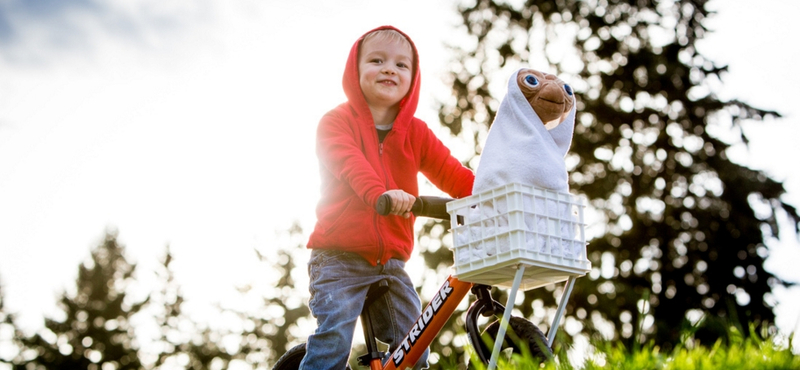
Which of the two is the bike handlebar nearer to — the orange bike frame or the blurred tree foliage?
the orange bike frame

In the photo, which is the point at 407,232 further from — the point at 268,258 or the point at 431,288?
the point at 268,258

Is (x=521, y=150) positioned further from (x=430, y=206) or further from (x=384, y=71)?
(x=384, y=71)

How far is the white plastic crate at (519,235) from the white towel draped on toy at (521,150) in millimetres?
85

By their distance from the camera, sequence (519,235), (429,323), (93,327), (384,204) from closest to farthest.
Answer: (519,235) → (384,204) → (429,323) → (93,327)

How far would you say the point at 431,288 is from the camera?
1377cm

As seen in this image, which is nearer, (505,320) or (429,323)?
(505,320)

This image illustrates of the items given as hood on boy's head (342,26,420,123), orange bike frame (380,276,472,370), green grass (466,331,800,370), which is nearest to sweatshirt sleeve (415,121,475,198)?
hood on boy's head (342,26,420,123)

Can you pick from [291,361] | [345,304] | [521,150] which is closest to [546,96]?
[521,150]

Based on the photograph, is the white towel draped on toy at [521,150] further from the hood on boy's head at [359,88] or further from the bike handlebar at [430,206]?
the hood on boy's head at [359,88]

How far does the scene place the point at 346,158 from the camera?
3.09 metres

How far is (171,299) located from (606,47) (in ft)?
76.0

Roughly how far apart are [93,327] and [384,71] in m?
30.6

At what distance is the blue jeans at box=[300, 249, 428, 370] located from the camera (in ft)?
10.6

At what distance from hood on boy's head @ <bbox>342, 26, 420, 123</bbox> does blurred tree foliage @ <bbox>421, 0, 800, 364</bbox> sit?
32.7ft
